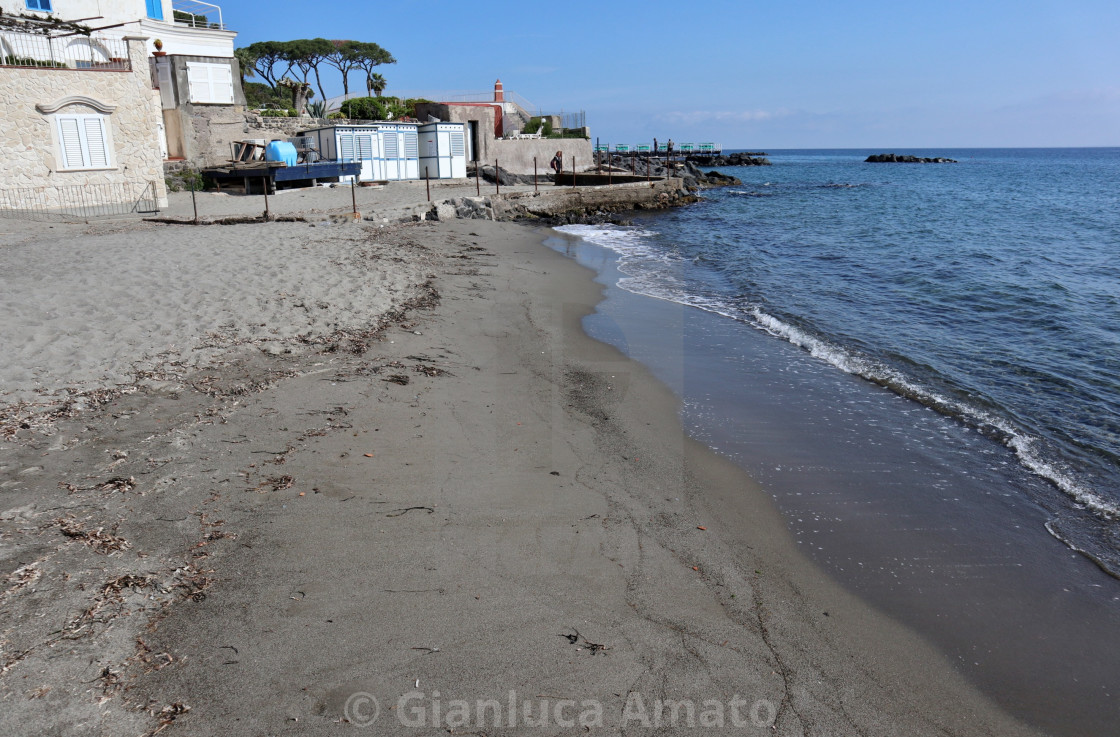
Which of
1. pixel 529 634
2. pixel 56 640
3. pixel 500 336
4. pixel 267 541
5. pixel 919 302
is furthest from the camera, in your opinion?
pixel 919 302

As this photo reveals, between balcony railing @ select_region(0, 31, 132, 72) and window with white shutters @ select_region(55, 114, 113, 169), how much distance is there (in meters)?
1.47

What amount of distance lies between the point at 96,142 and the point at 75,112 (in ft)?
2.81

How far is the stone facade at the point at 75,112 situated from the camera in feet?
58.7

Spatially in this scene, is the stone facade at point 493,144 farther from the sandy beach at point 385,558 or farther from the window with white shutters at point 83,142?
the sandy beach at point 385,558

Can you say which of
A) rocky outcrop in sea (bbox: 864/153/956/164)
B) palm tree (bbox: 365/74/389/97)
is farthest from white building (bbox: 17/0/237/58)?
rocky outcrop in sea (bbox: 864/153/956/164)

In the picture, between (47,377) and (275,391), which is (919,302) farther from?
(47,377)

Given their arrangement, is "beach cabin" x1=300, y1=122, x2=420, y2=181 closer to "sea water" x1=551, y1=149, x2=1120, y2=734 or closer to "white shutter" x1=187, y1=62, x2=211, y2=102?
"white shutter" x1=187, y1=62, x2=211, y2=102

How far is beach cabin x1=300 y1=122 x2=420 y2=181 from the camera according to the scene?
94.5 ft

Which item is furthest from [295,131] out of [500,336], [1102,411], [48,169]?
[1102,411]

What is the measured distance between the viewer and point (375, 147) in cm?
2970

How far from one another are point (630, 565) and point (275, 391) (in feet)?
13.4

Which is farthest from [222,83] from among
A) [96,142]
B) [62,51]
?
[96,142]

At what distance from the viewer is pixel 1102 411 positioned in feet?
26.2

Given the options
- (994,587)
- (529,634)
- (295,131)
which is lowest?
(994,587)
